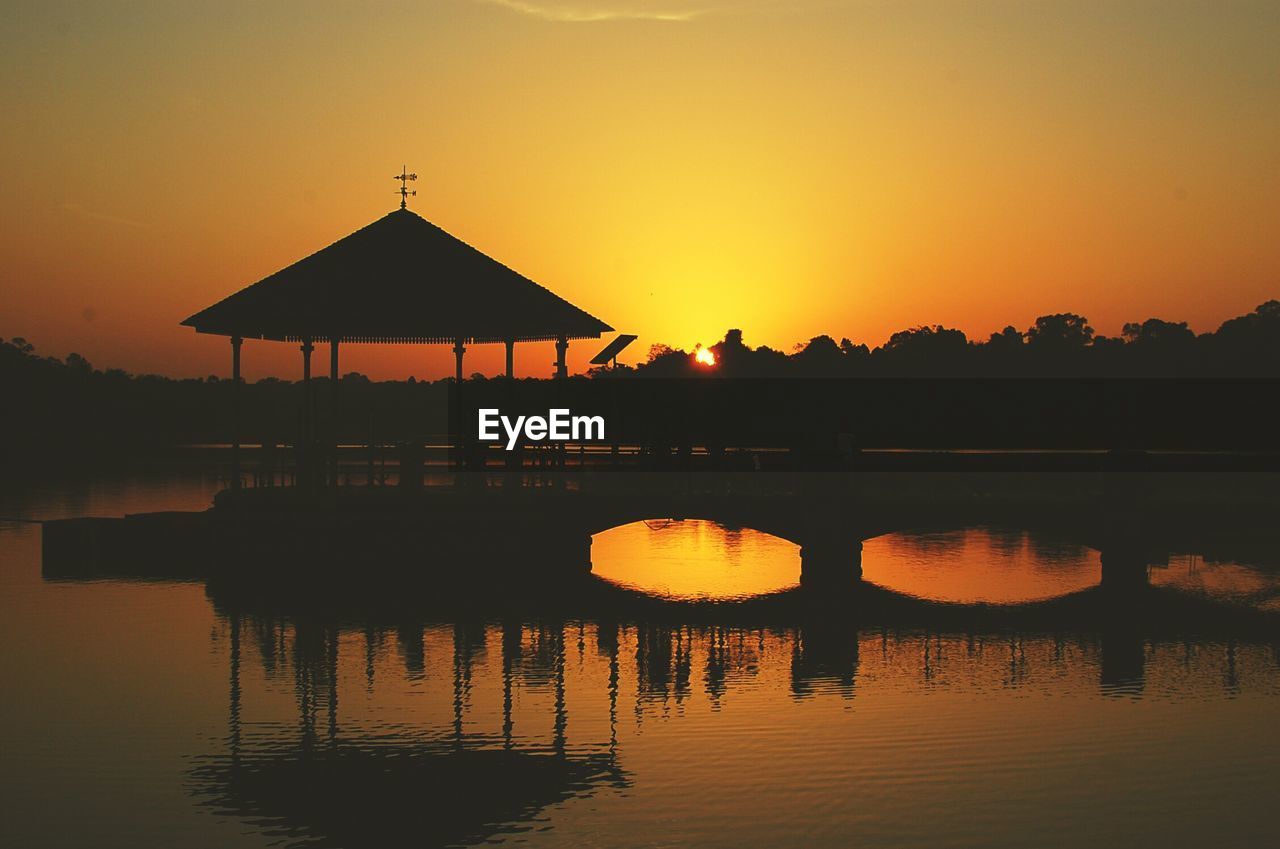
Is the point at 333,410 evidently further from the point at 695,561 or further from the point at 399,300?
the point at 695,561

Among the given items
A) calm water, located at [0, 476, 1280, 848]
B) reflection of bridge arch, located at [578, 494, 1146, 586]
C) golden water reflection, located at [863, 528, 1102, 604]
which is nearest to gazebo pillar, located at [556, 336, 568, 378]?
reflection of bridge arch, located at [578, 494, 1146, 586]

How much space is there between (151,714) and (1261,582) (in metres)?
31.9

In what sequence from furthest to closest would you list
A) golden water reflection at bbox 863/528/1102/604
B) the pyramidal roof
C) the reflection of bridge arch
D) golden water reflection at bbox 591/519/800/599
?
golden water reflection at bbox 863/528/1102/604 → golden water reflection at bbox 591/519/800/599 → the reflection of bridge arch → the pyramidal roof

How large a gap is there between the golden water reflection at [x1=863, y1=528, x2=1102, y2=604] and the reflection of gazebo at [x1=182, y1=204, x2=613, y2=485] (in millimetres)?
13341

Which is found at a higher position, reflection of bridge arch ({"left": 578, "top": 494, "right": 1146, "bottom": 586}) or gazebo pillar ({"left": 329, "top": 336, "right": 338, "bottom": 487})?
gazebo pillar ({"left": 329, "top": 336, "right": 338, "bottom": 487})

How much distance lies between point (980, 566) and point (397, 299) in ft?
80.7

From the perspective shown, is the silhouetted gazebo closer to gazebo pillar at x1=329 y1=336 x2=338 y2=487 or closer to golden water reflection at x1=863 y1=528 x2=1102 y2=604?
gazebo pillar at x1=329 y1=336 x2=338 y2=487

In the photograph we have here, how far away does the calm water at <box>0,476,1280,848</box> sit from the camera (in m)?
15.6

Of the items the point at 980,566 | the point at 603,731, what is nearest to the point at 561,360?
the point at 603,731

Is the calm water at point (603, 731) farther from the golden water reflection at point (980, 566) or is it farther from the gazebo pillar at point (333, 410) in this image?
the golden water reflection at point (980, 566)

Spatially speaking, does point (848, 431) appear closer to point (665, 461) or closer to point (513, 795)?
point (665, 461)

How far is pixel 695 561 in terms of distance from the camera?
47188 millimetres

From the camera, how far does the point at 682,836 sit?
586 inches

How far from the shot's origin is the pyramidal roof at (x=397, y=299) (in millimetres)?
32000
